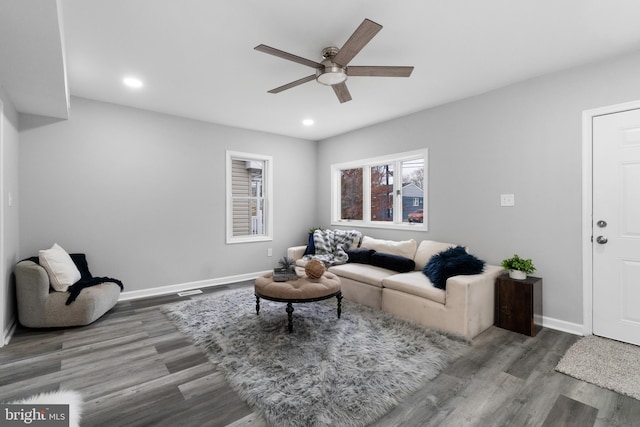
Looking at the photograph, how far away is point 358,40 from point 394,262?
2.62 metres

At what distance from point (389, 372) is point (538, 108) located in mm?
3051

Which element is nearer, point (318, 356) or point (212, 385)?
point (212, 385)

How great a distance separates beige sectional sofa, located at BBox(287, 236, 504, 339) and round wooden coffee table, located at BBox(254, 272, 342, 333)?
2.38ft

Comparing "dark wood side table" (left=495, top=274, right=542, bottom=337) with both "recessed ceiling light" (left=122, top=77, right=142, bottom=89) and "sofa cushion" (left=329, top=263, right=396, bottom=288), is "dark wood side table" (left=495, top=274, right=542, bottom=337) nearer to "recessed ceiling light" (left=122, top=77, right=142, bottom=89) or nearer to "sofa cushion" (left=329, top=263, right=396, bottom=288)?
"sofa cushion" (left=329, top=263, right=396, bottom=288)

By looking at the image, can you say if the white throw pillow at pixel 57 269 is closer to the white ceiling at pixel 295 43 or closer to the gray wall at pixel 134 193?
the gray wall at pixel 134 193

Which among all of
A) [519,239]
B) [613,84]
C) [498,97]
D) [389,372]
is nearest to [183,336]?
[389,372]

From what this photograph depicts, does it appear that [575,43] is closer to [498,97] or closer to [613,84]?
[613,84]

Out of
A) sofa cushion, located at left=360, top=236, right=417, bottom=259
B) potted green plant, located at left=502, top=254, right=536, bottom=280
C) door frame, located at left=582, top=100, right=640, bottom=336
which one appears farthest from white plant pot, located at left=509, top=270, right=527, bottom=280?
sofa cushion, located at left=360, top=236, right=417, bottom=259

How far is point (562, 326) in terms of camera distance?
9.87 ft

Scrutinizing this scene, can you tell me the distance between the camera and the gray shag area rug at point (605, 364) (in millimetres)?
2086

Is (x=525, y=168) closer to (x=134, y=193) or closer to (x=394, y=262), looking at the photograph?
(x=394, y=262)

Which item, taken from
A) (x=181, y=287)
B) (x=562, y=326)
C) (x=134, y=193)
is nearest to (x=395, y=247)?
(x=562, y=326)

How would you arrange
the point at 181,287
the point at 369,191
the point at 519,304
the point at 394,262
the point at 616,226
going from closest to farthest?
the point at 616,226 < the point at 519,304 < the point at 394,262 < the point at 181,287 < the point at 369,191

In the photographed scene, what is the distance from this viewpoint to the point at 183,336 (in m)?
2.90
